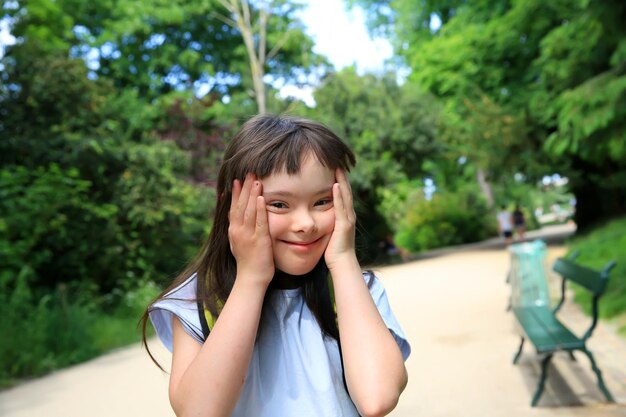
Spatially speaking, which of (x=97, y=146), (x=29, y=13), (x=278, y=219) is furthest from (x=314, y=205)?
(x=29, y=13)

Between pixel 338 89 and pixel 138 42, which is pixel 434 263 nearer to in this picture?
pixel 338 89

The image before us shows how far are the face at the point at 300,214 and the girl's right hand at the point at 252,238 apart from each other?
0.09 feet

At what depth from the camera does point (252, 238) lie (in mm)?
1474

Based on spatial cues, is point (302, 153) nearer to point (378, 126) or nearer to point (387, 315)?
point (387, 315)

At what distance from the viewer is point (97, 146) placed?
1098 cm

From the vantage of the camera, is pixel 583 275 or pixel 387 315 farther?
pixel 583 275

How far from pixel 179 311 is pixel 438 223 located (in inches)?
1073

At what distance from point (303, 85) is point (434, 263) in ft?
21.1

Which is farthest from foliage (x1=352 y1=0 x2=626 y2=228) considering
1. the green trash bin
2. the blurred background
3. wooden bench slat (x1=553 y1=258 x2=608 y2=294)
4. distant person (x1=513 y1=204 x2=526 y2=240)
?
wooden bench slat (x1=553 y1=258 x2=608 y2=294)

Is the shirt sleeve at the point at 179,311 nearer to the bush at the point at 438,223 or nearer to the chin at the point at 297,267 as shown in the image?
the chin at the point at 297,267

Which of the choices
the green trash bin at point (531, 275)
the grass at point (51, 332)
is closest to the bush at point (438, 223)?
the grass at point (51, 332)

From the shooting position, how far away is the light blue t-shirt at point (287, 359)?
149cm

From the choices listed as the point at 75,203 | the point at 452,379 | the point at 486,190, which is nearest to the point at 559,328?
the point at 452,379

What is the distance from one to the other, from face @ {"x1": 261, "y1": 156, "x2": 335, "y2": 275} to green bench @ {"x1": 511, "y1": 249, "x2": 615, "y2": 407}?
3441 mm
